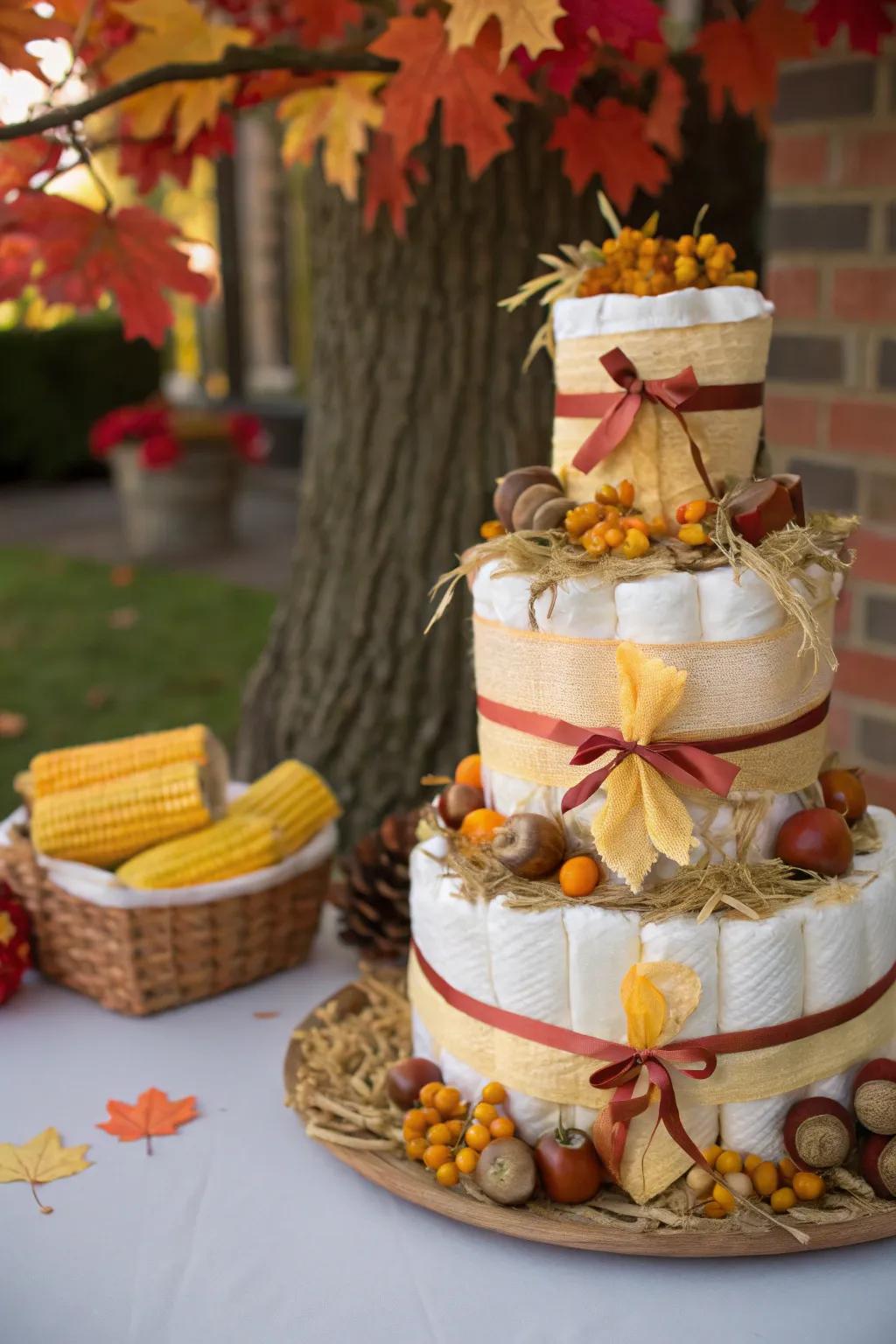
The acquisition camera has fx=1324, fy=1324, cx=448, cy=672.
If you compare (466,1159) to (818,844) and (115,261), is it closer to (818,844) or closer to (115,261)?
(818,844)

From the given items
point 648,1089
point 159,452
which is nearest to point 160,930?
point 648,1089

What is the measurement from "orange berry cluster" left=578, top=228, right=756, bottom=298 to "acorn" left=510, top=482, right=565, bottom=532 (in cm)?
20

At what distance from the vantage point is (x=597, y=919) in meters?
1.22

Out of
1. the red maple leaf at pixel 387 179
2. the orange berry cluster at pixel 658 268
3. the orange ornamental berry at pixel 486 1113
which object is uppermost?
the red maple leaf at pixel 387 179

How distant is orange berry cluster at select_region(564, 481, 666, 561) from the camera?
4.07ft

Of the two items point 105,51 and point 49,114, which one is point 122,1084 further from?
point 105,51

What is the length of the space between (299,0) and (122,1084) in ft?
4.53

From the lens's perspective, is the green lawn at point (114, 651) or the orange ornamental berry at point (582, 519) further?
the green lawn at point (114, 651)

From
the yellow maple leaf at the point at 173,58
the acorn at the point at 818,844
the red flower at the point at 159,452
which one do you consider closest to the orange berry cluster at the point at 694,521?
the acorn at the point at 818,844

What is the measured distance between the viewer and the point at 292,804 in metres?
1.78

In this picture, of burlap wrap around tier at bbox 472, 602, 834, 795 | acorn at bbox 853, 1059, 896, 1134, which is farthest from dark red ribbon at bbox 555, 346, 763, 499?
acorn at bbox 853, 1059, 896, 1134

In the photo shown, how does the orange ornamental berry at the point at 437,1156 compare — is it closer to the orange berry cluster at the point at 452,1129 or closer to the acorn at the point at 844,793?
the orange berry cluster at the point at 452,1129

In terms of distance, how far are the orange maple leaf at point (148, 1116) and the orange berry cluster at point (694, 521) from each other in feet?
2.71

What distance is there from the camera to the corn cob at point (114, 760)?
174 cm
